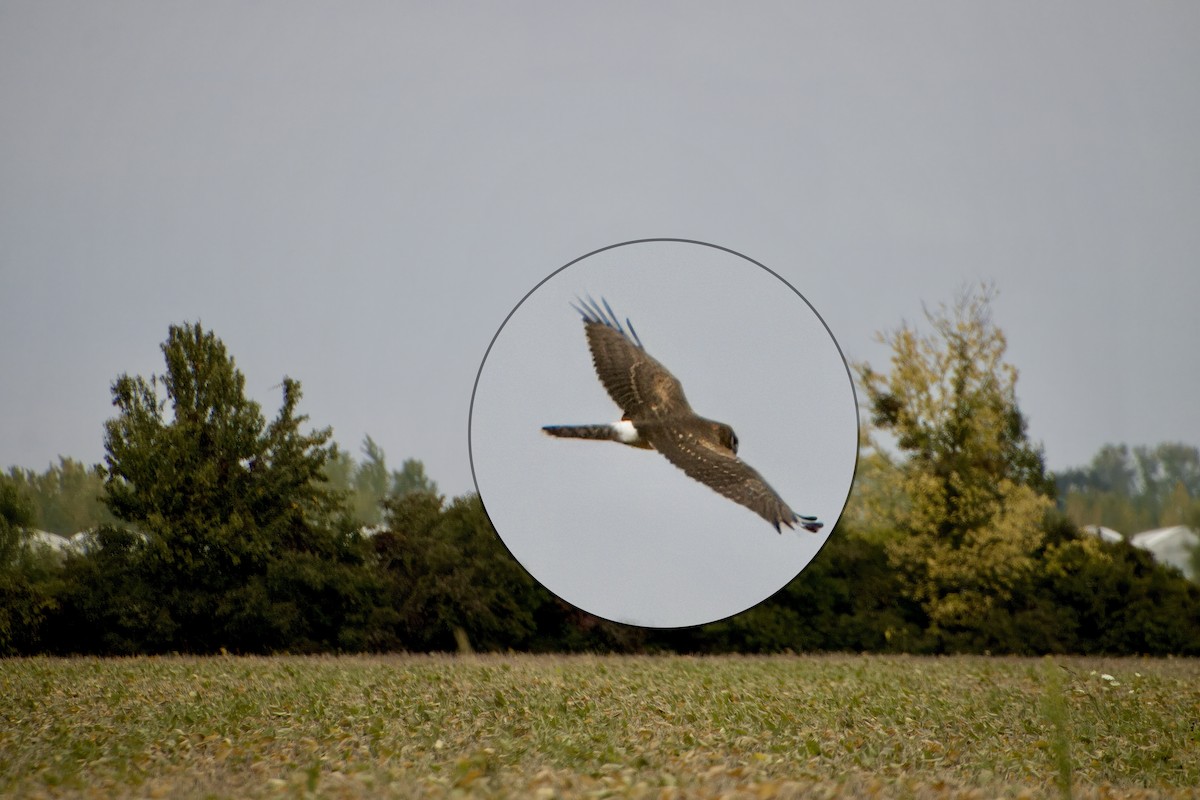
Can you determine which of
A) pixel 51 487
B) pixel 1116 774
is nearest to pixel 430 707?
pixel 1116 774

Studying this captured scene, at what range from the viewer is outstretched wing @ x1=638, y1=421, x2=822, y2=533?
5.15 metres

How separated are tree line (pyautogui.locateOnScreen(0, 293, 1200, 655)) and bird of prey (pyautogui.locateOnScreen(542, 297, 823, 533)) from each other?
12.4 m

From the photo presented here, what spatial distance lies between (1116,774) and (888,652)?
1213 centimetres

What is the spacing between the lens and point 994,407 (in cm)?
2112

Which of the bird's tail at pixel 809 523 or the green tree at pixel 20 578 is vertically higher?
the green tree at pixel 20 578

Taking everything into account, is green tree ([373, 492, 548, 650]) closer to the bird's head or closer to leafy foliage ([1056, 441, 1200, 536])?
the bird's head

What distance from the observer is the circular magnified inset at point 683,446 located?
5168 millimetres

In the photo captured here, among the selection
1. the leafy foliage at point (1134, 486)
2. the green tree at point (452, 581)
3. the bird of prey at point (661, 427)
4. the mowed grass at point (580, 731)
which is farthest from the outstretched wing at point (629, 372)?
the leafy foliage at point (1134, 486)

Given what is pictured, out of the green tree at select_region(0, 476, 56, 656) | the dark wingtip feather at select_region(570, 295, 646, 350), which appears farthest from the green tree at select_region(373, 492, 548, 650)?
the dark wingtip feather at select_region(570, 295, 646, 350)

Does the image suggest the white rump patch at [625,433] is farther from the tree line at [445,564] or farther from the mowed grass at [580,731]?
the tree line at [445,564]

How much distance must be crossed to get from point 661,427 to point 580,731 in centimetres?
328

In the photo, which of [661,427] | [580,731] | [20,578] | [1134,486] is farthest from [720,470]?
[1134,486]

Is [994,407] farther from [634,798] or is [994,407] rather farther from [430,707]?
[634,798]

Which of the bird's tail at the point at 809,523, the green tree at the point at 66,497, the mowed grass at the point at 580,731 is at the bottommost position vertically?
the mowed grass at the point at 580,731
